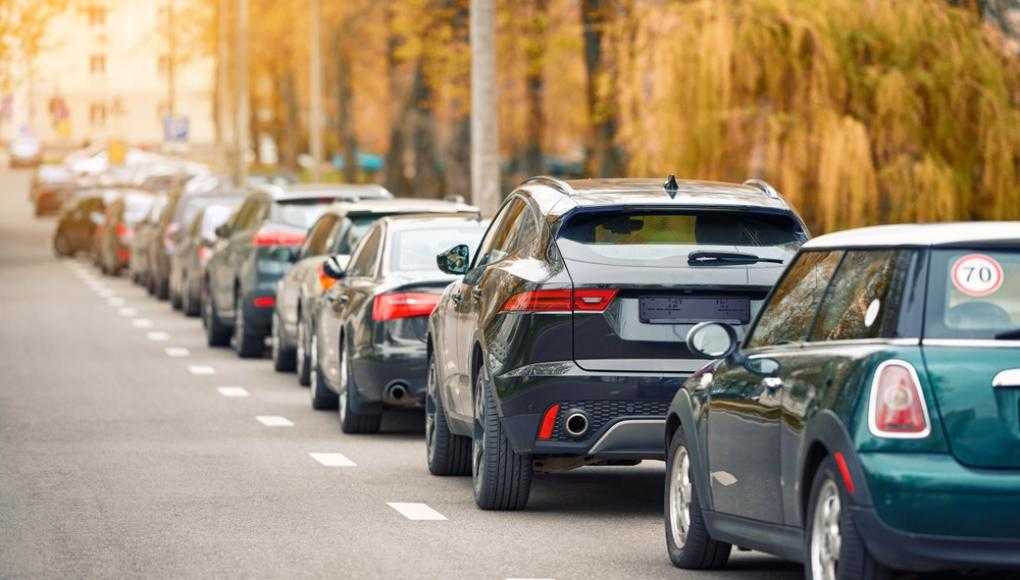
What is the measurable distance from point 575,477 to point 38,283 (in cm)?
2874

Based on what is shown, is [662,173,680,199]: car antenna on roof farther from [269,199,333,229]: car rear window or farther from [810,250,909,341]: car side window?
[269,199,333,229]: car rear window

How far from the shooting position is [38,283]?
41.9 m

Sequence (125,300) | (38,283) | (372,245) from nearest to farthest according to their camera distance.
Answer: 1. (372,245)
2. (125,300)
3. (38,283)

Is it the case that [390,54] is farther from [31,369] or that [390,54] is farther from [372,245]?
[372,245]

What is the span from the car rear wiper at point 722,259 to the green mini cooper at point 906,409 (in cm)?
290

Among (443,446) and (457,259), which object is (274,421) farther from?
(457,259)

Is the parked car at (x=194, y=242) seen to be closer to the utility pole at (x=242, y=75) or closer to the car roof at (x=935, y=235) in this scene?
the car roof at (x=935, y=235)

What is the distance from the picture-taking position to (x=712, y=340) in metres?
9.48

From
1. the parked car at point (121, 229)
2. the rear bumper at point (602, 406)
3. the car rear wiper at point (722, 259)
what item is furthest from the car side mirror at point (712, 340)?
the parked car at point (121, 229)

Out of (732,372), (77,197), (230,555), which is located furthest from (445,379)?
(77,197)

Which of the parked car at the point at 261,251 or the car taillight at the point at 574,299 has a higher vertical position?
the car taillight at the point at 574,299

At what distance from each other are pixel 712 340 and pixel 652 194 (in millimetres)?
2710

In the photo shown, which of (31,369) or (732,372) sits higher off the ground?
(732,372)

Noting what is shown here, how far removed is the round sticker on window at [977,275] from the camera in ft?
26.6
